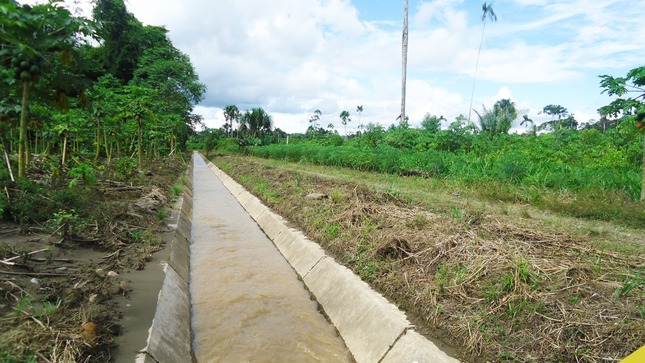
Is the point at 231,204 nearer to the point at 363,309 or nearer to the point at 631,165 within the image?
the point at 363,309

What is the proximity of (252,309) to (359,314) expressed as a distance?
1.35 metres

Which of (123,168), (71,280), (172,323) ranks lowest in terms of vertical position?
(172,323)

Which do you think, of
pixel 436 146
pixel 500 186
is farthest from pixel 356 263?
pixel 436 146

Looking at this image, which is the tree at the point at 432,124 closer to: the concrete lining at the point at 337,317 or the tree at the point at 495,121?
the tree at the point at 495,121

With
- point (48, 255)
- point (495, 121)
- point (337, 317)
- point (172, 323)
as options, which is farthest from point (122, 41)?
point (337, 317)

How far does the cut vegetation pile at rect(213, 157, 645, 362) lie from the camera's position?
110 inches

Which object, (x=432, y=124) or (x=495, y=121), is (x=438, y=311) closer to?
(x=432, y=124)

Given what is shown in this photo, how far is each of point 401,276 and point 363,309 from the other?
543mm

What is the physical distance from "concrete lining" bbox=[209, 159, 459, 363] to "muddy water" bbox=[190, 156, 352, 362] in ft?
0.49

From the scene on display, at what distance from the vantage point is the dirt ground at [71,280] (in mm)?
2615

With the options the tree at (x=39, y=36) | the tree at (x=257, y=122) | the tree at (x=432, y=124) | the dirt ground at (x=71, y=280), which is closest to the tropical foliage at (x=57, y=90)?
the tree at (x=39, y=36)

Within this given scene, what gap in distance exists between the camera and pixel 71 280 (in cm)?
381

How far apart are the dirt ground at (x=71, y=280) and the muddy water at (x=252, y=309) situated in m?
0.71

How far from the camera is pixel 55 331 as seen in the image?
267 centimetres
